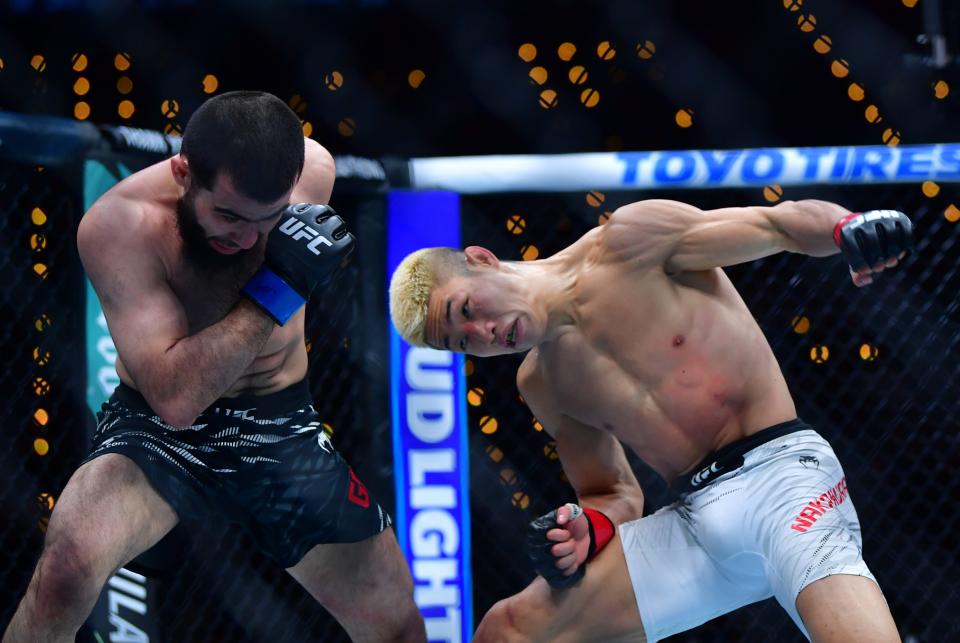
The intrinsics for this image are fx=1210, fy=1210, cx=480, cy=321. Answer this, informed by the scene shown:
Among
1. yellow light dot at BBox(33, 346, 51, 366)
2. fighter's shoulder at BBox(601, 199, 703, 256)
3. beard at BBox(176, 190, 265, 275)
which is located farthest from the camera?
yellow light dot at BBox(33, 346, 51, 366)

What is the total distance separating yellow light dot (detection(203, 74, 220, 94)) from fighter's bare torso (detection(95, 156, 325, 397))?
3.55 feet

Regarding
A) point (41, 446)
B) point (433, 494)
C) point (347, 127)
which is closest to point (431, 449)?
point (433, 494)

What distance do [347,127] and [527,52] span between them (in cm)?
47

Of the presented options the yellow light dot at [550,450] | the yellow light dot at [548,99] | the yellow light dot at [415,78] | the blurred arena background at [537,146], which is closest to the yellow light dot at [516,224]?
the blurred arena background at [537,146]

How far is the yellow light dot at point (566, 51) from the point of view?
2844mm

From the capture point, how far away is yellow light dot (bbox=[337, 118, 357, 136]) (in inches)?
114

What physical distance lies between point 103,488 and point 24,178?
0.75 m

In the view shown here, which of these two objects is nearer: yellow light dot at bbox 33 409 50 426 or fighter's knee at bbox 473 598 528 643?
fighter's knee at bbox 473 598 528 643

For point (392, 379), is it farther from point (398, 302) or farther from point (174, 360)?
point (174, 360)

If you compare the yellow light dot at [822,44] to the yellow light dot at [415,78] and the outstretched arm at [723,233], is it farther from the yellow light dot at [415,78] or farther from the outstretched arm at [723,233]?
the outstretched arm at [723,233]

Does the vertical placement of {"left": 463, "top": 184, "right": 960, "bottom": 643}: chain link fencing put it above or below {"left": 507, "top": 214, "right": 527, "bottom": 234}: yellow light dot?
below

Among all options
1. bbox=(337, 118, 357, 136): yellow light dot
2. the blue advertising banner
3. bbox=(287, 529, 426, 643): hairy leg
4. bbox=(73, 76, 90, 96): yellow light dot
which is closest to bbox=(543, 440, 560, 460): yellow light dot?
the blue advertising banner

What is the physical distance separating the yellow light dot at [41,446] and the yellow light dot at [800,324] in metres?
1.62

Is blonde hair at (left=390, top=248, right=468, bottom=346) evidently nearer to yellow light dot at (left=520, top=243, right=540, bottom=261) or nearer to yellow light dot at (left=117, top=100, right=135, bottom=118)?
yellow light dot at (left=520, top=243, right=540, bottom=261)
